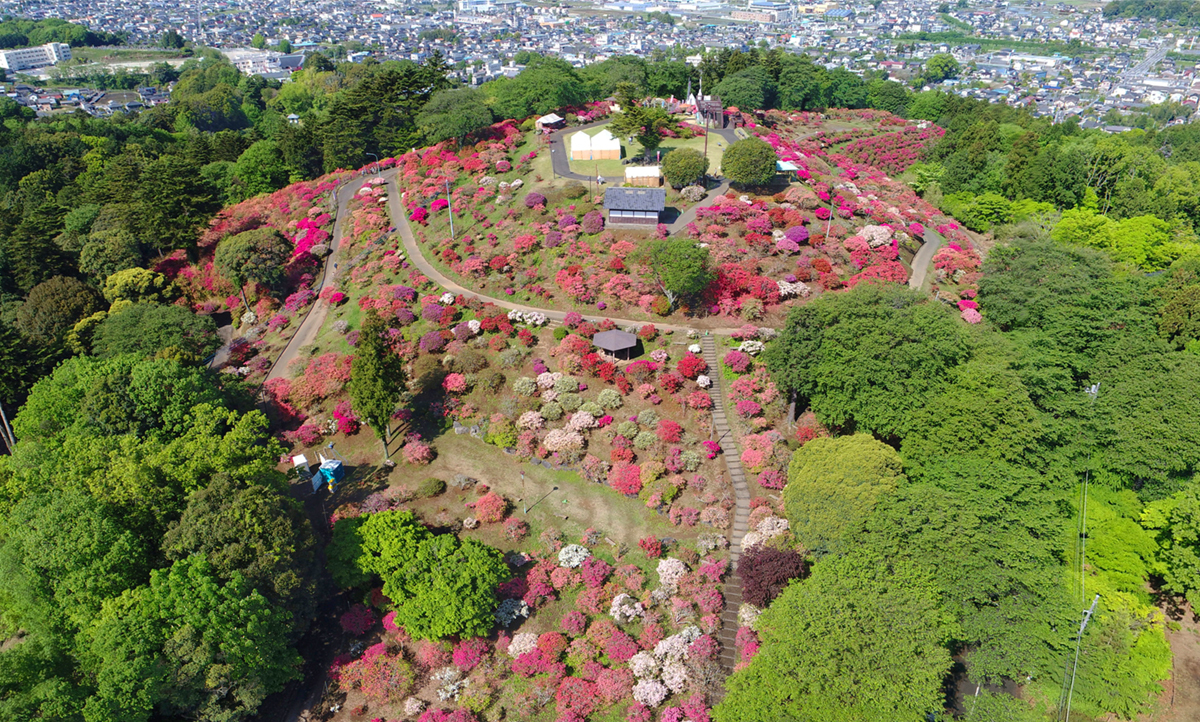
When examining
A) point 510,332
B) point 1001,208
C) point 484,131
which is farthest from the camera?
point 484,131

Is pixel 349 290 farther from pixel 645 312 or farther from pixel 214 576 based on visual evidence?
pixel 214 576

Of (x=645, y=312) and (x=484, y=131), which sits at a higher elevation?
(x=484, y=131)

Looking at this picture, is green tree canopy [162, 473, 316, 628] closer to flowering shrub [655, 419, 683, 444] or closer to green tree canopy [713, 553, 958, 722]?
green tree canopy [713, 553, 958, 722]

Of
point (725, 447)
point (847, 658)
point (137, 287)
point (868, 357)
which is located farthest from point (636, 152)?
point (847, 658)

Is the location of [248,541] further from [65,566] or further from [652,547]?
[652,547]

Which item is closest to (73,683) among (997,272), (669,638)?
(669,638)

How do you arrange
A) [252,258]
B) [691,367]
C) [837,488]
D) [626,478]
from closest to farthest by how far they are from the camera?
[837,488], [626,478], [691,367], [252,258]

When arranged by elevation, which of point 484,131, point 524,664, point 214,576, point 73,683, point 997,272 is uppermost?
point 484,131
